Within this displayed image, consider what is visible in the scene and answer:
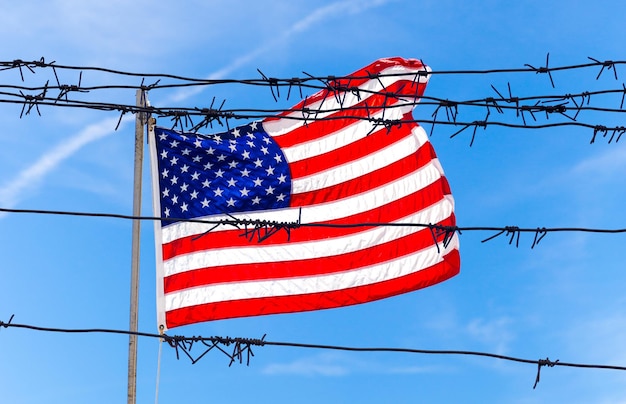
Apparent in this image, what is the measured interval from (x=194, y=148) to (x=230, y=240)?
1274mm

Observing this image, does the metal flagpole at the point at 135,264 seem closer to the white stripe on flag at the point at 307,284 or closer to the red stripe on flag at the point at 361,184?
the white stripe on flag at the point at 307,284

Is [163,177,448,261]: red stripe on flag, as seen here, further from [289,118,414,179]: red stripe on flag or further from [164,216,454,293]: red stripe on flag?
[289,118,414,179]: red stripe on flag

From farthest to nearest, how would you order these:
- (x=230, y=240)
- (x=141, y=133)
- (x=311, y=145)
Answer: (x=311, y=145) < (x=230, y=240) < (x=141, y=133)

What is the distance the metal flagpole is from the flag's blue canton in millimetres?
955

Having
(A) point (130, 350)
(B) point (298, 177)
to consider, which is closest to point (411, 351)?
(A) point (130, 350)

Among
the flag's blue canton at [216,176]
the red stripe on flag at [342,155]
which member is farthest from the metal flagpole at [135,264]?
the red stripe on flag at [342,155]

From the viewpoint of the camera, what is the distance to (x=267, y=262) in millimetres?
11758

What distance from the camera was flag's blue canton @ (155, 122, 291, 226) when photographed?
12023 millimetres

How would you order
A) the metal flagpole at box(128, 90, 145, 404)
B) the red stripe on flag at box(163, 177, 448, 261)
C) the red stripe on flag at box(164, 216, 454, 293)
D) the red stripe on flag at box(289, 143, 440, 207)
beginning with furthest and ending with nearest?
the red stripe on flag at box(289, 143, 440, 207), the red stripe on flag at box(163, 177, 448, 261), the red stripe on flag at box(164, 216, 454, 293), the metal flagpole at box(128, 90, 145, 404)

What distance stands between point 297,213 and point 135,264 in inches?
99.5

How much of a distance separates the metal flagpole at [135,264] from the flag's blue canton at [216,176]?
0.95 meters

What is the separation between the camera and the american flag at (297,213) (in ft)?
38.2

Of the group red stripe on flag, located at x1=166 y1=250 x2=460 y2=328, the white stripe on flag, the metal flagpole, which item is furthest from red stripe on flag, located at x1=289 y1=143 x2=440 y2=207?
the metal flagpole

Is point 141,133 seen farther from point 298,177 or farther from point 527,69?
point 527,69
